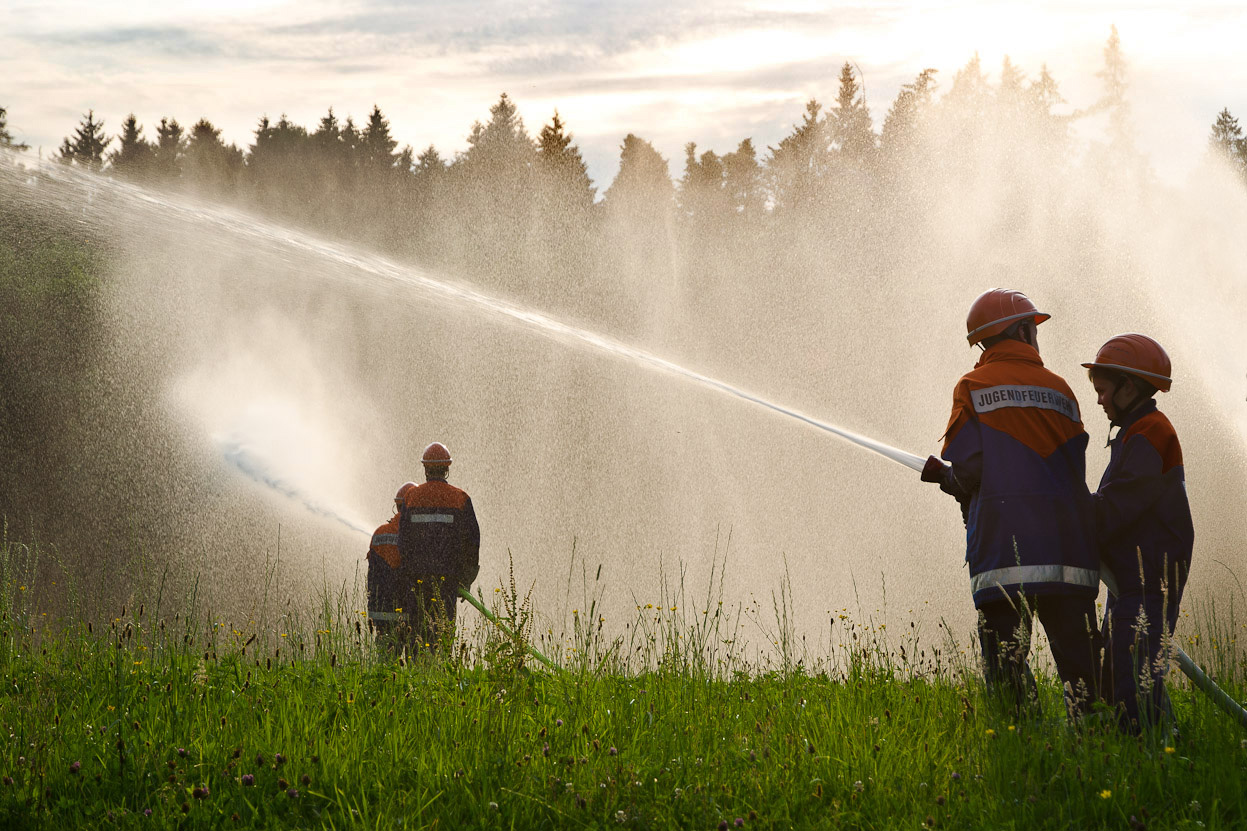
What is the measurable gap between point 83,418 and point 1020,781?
67.9 feet

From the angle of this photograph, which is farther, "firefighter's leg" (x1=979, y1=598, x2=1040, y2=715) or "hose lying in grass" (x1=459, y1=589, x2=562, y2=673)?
"hose lying in grass" (x1=459, y1=589, x2=562, y2=673)

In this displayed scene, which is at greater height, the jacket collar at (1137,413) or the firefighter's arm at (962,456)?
the jacket collar at (1137,413)

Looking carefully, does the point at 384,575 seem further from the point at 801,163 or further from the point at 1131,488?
the point at 801,163

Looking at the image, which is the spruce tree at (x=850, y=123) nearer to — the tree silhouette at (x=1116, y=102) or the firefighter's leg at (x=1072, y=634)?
the tree silhouette at (x=1116, y=102)

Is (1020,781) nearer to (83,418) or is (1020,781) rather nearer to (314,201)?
(83,418)

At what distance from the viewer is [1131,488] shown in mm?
4293

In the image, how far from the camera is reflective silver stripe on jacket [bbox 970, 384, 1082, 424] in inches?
172

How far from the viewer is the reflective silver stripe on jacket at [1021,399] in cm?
437

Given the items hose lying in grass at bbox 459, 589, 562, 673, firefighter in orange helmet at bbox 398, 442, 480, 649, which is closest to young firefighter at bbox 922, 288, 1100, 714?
hose lying in grass at bbox 459, 589, 562, 673

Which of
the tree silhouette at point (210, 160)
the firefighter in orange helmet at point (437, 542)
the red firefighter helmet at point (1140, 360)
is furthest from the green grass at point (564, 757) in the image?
the tree silhouette at point (210, 160)

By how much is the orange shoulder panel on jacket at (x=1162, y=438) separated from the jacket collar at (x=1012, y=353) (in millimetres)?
541

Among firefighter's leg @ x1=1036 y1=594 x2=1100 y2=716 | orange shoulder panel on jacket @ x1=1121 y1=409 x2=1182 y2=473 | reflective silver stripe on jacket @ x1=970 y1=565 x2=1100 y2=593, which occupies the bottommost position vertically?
firefighter's leg @ x1=1036 y1=594 x2=1100 y2=716

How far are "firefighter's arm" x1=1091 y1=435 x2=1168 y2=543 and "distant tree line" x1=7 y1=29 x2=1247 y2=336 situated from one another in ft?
47.1

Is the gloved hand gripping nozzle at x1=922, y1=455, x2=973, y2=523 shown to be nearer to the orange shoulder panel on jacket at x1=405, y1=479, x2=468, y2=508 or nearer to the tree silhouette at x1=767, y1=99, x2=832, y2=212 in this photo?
the orange shoulder panel on jacket at x1=405, y1=479, x2=468, y2=508
